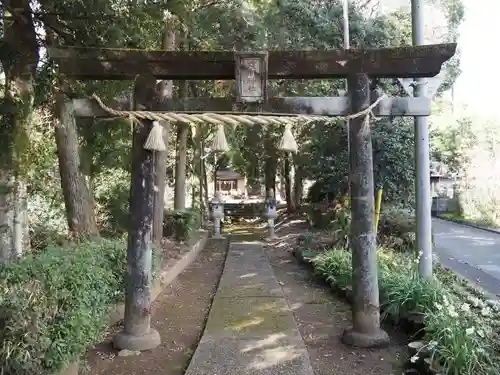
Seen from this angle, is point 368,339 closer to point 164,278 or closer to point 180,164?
point 164,278

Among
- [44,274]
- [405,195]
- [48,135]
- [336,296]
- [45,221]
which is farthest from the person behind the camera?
[405,195]

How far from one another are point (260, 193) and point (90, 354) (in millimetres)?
37735

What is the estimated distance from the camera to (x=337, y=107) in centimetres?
545

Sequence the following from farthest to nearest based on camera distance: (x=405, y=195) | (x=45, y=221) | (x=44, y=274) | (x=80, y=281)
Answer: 1. (x=405, y=195)
2. (x=45, y=221)
3. (x=80, y=281)
4. (x=44, y=274)

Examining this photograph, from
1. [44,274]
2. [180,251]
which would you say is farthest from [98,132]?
[44,274]

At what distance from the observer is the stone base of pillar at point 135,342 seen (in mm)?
5395

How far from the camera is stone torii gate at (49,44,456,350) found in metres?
5.36

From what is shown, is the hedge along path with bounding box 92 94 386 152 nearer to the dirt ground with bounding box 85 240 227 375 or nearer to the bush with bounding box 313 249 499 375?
the bush with bounding box 313 249 499 375

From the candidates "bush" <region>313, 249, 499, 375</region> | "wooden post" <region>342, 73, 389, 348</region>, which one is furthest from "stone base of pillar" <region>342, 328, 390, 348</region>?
"bush" <region>313, 249, 499, 375</region>

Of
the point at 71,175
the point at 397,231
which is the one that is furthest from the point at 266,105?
the point at 397,231

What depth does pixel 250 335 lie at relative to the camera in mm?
5812

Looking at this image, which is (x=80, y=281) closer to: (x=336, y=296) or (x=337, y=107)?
(x=337, y=107)

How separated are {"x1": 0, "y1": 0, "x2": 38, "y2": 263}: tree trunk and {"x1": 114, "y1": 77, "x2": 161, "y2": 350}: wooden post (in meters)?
2.21

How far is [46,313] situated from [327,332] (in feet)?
11.8
